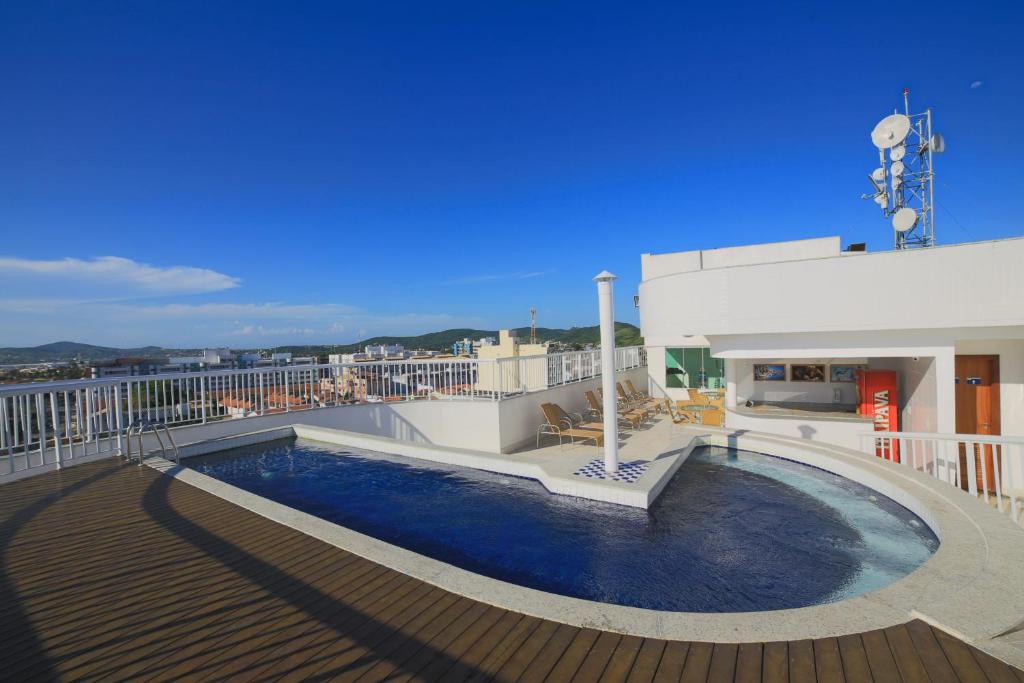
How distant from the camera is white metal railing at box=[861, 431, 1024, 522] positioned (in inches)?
184

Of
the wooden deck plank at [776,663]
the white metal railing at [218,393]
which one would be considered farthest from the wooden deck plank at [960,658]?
the white metal railing at [218,393]

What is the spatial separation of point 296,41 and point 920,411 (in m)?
18.9

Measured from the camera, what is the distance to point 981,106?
494 inches

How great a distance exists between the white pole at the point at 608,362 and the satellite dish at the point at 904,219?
10189 mm

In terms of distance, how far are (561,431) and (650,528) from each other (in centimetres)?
500

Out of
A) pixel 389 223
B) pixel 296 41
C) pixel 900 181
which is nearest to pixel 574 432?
pixel 900 181

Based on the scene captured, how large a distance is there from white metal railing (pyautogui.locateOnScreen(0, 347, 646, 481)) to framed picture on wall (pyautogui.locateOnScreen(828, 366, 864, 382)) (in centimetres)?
683

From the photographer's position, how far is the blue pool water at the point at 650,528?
12.1 ft

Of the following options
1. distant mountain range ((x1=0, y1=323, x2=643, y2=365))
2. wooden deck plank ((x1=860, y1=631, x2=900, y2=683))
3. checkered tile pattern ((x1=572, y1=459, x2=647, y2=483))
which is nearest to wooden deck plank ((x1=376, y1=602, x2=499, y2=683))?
wooden deck plank ((x1=860, y1=631, x2=900, y2=683))

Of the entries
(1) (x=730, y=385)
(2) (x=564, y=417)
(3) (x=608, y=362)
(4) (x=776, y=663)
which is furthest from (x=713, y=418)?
(4) (x=776, y=663)

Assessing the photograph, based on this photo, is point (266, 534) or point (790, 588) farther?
point (266, 534)

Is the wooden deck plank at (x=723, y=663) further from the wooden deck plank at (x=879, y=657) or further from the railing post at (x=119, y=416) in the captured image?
the railing post at (x=119, y=416)

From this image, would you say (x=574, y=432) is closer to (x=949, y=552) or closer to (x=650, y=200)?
(x=949, y=552)

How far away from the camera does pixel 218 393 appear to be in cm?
856
